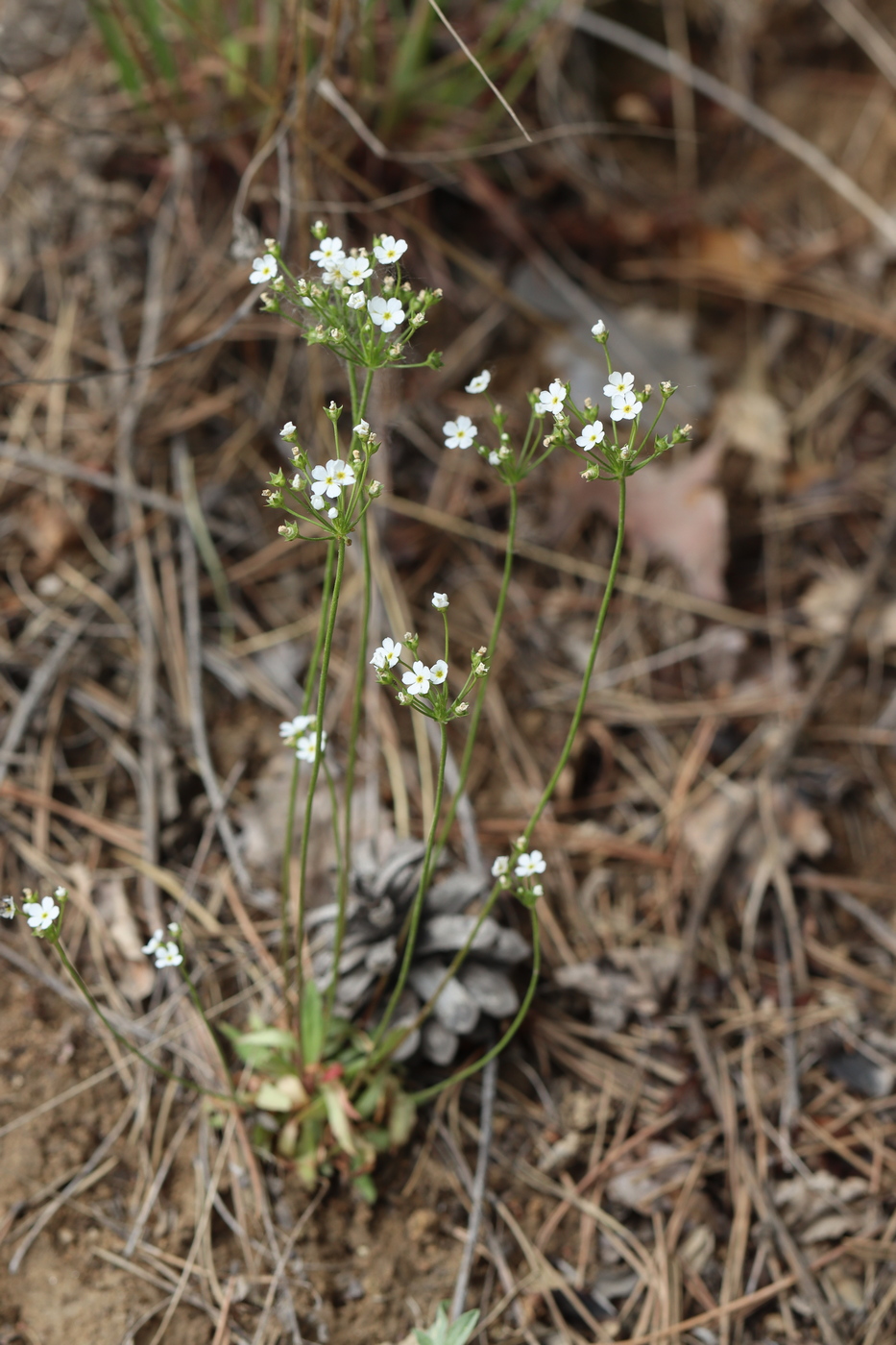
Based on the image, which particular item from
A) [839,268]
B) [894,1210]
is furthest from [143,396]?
[894,1210]

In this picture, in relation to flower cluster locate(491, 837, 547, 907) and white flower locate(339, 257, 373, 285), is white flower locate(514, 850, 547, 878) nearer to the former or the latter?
flower cluster locate(491, 837, 547, 907)

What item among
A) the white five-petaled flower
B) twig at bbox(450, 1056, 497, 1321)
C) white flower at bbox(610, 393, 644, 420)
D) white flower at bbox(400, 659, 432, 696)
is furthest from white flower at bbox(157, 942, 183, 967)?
white flower at bbox(610, 393, 644, 420)

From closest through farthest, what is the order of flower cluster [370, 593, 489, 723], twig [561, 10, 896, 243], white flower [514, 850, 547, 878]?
flower cluster [370, 593, 489, 723] < white flower [514, 850, 547, 878] < twig [561, 10, 896, 243]

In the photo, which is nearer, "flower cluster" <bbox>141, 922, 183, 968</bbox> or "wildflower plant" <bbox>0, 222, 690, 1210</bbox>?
"wildflower plant" <bbox>0, 222, 690, 1210</bbox>

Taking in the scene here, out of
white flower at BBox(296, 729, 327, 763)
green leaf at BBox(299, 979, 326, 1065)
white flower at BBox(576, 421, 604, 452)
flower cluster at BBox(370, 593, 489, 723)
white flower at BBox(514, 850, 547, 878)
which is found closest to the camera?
flower cluster at BBox(370, 593, 489, 723)

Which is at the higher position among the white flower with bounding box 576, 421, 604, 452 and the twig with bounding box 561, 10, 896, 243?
the twig with bounding box 561, 10, 896, 243

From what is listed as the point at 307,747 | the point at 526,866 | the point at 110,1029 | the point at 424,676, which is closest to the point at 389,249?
the point at 424,676

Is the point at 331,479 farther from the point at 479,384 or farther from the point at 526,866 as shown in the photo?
the point at 526,866
